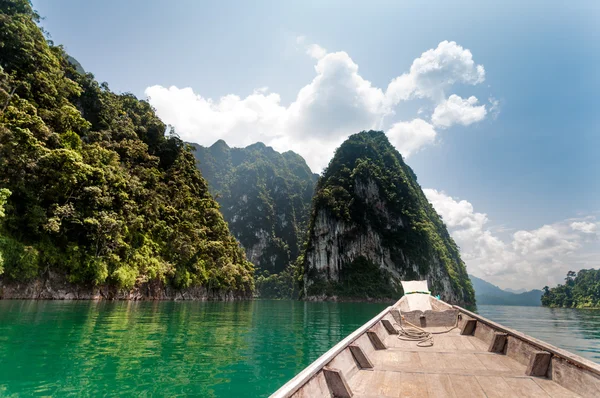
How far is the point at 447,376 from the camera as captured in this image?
159 inches

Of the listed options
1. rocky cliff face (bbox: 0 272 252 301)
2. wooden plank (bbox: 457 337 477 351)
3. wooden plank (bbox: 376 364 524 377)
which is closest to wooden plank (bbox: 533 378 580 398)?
wooden plank (bbox: 376 364 524 377)

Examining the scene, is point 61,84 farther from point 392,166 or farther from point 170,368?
point 392,166

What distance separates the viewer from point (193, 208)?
51625 mm

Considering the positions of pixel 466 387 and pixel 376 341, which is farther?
pixel 376 341

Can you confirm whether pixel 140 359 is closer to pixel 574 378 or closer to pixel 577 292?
pixel 574 378

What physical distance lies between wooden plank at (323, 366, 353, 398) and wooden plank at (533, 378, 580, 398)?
234 cm

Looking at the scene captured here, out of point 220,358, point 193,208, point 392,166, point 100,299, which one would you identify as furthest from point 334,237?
point 220,358

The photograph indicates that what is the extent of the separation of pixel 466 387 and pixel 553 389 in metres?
0.96

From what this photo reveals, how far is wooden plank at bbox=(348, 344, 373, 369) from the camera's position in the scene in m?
4.35

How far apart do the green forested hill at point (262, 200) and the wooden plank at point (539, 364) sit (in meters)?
143

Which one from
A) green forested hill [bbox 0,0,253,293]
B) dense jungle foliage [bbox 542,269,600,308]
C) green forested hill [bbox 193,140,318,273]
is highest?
green forested hill [bbox 193,140,318,273]

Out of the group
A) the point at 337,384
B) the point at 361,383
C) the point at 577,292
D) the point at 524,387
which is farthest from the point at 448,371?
the point at 577,292

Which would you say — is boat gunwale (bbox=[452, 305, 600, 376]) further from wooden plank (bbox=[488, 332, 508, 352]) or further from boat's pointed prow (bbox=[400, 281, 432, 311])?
boat's pointed prow (bbox=[400, 281, 432, 311])

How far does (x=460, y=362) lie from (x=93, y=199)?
3247 centimetres
